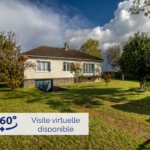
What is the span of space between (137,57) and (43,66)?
44.2ft

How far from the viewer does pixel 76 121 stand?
4453 millimetres

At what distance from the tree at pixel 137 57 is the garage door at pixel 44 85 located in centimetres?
1194

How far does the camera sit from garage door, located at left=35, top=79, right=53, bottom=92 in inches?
688

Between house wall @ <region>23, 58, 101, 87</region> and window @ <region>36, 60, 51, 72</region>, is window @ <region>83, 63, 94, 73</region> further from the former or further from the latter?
window @ <region>36, 60, 51, 72</region>

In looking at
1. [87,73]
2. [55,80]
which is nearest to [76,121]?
[55,80]

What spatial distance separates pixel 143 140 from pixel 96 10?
422 inches

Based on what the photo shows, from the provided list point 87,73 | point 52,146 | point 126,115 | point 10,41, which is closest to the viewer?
point 52,146

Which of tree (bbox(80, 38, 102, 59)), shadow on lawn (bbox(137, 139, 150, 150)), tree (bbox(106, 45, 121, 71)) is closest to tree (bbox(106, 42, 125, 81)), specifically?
tree (bbox(106, 45, 121, 71))

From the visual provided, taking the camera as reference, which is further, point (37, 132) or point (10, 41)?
point (10, 41)

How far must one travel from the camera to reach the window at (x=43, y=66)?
17547 mm

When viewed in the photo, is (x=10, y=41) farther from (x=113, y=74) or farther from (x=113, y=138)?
(x=113, y=74)

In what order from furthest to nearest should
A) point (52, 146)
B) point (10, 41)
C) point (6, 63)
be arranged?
point (10, 41) → point (6, 63) → point (52, 146)

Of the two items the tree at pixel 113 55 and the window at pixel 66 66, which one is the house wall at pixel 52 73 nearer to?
the window at pixel 66 66

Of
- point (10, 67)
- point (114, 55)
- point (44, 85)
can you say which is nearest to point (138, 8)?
point (10, 67)
